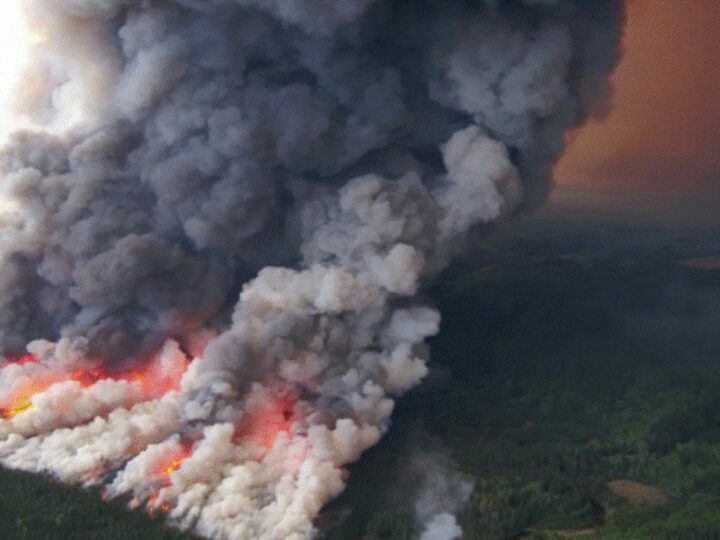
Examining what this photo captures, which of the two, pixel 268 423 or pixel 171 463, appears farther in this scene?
pixel 268 423

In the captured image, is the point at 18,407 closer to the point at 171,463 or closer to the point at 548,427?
the point at 171,463

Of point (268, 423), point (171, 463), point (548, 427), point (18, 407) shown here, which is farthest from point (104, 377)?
point (548, 427)

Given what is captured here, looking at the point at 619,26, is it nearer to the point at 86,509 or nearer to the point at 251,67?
the point at 251,67

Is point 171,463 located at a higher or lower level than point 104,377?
lower

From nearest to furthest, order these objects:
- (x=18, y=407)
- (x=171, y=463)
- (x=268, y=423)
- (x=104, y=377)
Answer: (x=171, y=463) < (x=268, y=423) < (x=18, y=407) < (x=104, y=377)

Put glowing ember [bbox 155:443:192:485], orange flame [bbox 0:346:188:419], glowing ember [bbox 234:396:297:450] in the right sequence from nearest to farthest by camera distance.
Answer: glowing ember [bbox 155:443:192:485]
glowing ember [bbox 234:396:297:450]
orange flame [bbox 0:346:188:419]

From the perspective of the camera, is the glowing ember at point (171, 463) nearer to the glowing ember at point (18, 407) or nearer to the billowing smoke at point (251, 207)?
the billowing smoke at point (251, 207)

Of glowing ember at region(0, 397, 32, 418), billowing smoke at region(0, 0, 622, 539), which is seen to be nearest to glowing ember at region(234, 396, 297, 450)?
billowing smoke at region(0, 0, 622, 539)

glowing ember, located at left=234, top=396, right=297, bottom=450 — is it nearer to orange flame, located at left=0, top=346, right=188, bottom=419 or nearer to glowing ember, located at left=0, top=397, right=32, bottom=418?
orange flame, located at left=0, top=346, right=188, bottom=419

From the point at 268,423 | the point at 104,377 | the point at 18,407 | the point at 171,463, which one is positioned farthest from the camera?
the point at 104,377
